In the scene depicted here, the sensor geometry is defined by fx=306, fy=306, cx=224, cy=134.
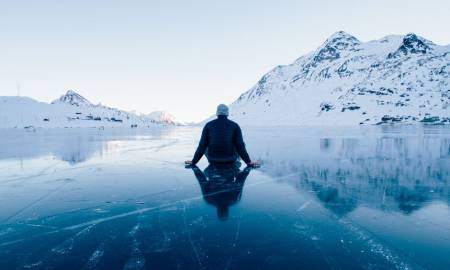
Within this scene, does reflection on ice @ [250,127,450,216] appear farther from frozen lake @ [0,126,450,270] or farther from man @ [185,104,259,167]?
man @ [185,104,259,167]

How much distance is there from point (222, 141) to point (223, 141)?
0.11ft

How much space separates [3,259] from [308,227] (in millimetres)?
3942

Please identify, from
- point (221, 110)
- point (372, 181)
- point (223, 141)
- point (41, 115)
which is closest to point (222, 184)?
point (223, 141)

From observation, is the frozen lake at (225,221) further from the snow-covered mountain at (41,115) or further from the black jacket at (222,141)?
the snow-covered mountain at (41,115)

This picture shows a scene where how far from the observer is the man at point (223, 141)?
962 centimetres

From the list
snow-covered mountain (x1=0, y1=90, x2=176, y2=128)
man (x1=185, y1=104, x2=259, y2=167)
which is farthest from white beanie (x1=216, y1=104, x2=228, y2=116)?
snow-covered mountain (x1=0, y1=90, x2=176, y2=128)

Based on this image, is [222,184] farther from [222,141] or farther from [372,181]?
[372,181]

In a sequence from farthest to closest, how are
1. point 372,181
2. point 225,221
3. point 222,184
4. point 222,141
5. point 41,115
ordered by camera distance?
point 41,115
point 222,141
point 372,181
point 222,184
point 225,221

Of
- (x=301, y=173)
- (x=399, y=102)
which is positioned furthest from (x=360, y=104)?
(x=301, y=173)

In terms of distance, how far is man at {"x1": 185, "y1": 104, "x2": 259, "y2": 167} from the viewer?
31.6 feet

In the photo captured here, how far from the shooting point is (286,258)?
139 inches

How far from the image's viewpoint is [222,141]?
997 cm

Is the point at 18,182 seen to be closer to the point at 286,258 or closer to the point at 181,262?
the point at 181,262

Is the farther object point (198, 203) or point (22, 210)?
point (198, 203)
